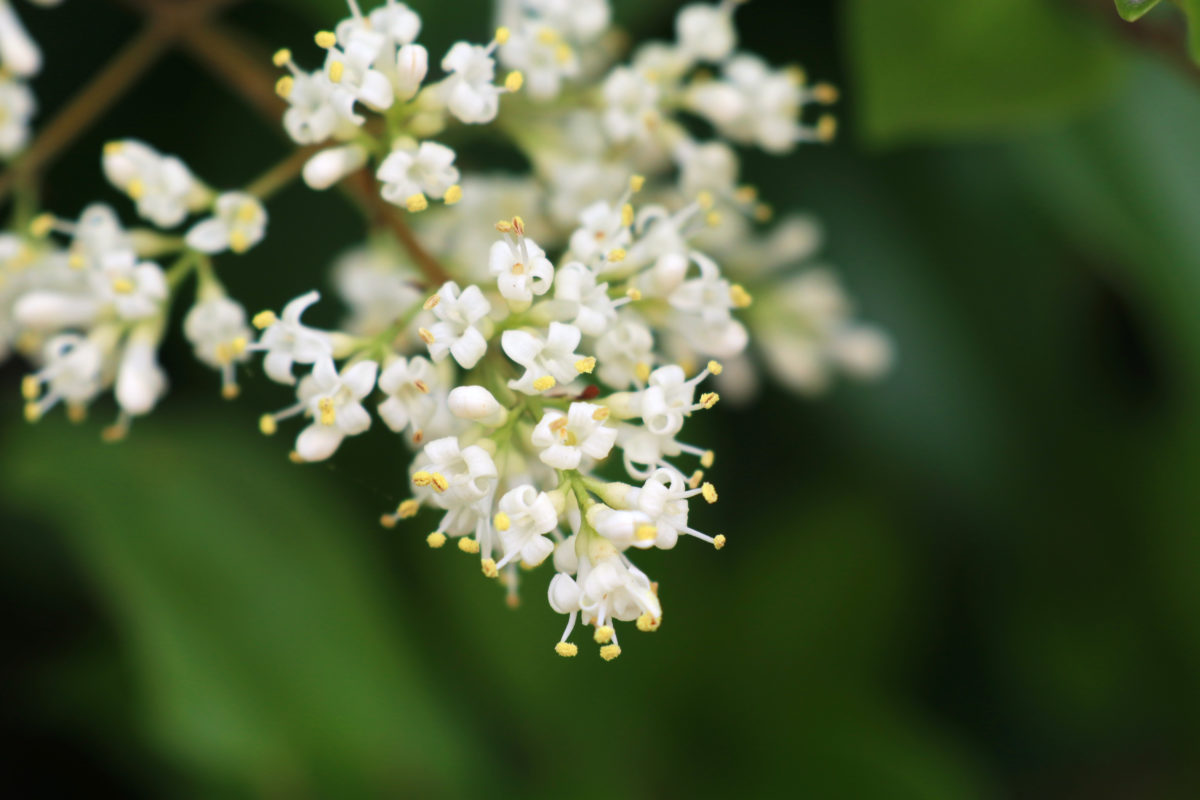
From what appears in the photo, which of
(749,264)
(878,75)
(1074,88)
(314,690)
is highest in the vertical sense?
(1074,88)

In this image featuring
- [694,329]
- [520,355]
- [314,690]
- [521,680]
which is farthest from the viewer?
[521,680]

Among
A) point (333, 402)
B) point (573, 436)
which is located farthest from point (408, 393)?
point (573, 436)

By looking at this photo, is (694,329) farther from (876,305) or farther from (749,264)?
(876,305)

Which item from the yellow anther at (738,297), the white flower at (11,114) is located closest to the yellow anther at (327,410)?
the yellow anther at (738,297)

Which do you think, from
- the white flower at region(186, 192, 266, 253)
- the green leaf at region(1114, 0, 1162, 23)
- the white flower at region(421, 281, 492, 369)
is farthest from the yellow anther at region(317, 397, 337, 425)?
the green leaf at region(1114, 0, 1162, 23)

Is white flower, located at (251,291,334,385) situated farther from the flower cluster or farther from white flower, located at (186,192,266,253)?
white flower, located at (186,192,266,253)

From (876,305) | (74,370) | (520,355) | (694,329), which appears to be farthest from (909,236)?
(74,370)

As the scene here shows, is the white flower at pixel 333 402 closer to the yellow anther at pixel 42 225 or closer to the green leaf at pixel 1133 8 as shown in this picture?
the yellow anther at pixel 42 225
